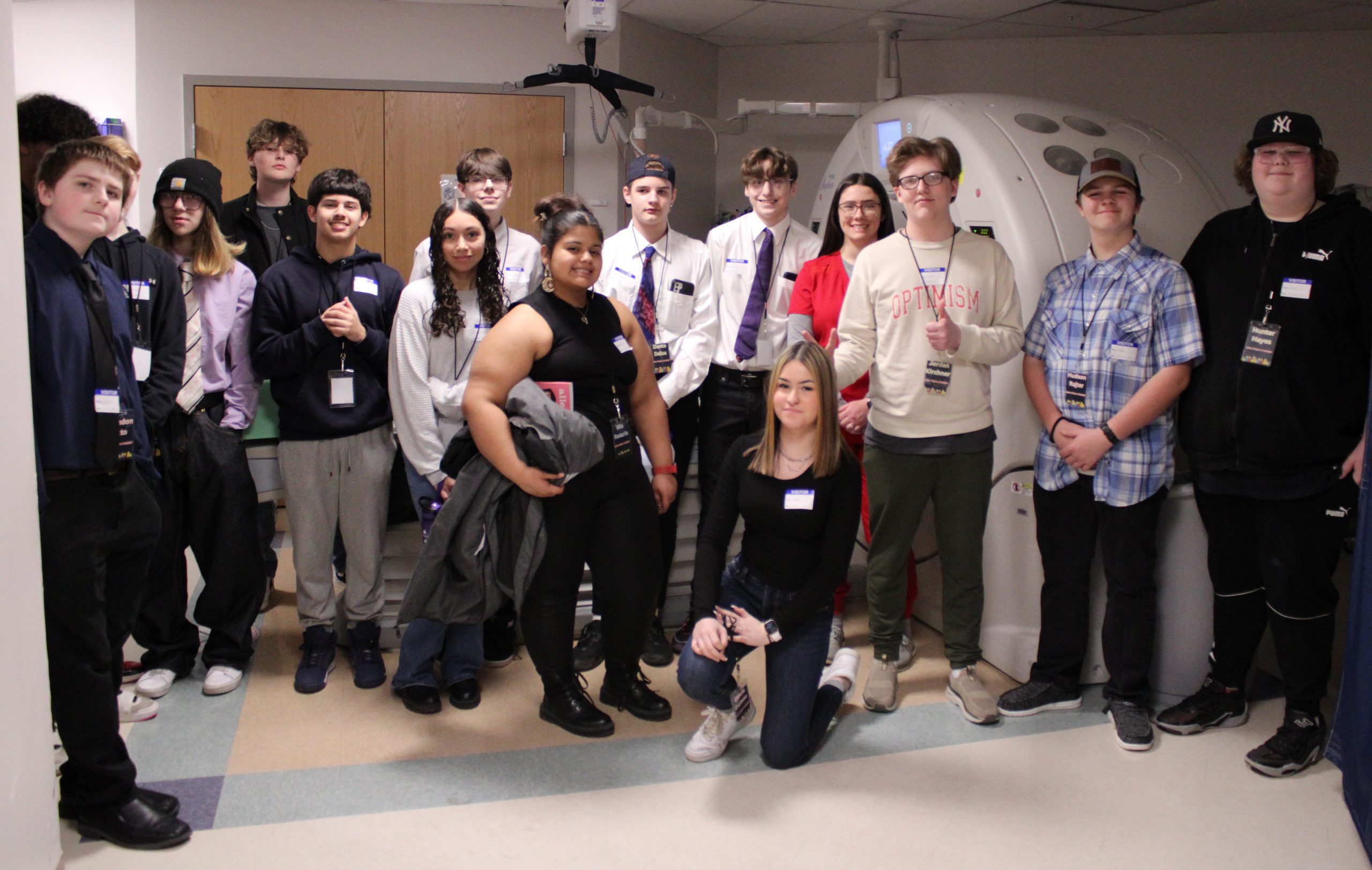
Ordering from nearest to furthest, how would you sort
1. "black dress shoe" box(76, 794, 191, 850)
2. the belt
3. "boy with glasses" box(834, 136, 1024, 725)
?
"black dress shoe" box(76, 794, 191, 850) → "boy with glasses" box(834, 136, 1024, 725) → the belt

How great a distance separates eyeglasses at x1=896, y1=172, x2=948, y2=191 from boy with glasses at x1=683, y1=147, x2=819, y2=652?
552 millimetres

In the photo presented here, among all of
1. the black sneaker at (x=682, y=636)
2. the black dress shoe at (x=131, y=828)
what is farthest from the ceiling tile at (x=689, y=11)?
the black dress shoe at (x=131, y=828)

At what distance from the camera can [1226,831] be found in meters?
2.30

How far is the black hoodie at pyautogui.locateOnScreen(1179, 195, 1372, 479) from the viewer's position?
245 cm

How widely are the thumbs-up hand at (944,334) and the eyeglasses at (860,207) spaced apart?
57 cm

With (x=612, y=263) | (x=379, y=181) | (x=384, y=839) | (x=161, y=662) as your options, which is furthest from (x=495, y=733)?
(x=379, y=181)

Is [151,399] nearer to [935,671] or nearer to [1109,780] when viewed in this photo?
[935,671]

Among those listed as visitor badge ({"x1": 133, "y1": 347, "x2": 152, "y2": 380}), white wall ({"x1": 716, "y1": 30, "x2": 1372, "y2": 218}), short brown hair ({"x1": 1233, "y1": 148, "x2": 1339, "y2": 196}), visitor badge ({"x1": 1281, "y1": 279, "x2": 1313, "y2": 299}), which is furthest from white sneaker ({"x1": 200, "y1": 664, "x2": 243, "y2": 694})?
white wall ({"x1": 716, "y1": 30, "x2": 1372, "y2": 218})

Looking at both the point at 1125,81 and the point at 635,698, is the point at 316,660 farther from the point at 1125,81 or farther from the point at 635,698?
the point at 1125,81

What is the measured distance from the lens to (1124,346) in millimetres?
2635

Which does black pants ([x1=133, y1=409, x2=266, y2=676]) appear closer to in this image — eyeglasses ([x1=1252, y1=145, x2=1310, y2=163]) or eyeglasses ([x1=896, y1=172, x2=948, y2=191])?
eyeglasses ([x1=896, y1=172, x2=948, y2=191])

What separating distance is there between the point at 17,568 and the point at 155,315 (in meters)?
0.96

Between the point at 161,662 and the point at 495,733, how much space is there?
104 cm

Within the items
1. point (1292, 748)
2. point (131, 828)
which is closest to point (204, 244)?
point (131, 828)
